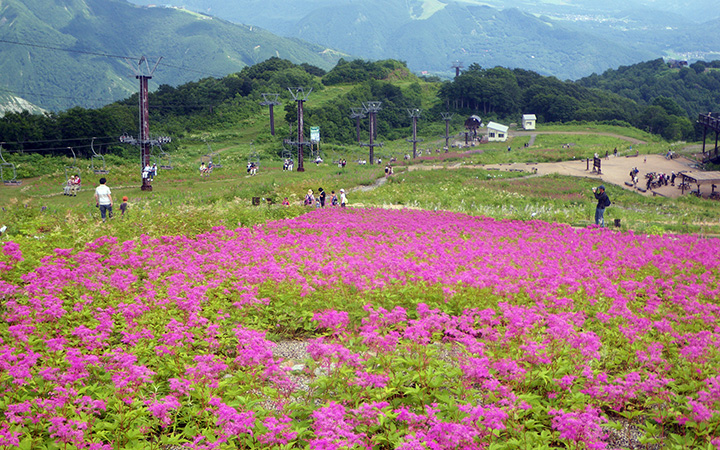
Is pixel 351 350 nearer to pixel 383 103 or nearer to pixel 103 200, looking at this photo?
pixel 103 200

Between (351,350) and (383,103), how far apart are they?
4972 inches

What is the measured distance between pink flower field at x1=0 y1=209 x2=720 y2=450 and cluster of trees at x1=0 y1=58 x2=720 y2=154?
214ft

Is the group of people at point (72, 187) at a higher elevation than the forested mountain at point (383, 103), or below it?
below

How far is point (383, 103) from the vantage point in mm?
131250

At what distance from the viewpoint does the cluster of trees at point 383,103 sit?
9628cm

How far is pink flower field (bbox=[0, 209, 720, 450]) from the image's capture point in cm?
670

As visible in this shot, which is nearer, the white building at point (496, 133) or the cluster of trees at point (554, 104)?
the white building at point (496, 133)

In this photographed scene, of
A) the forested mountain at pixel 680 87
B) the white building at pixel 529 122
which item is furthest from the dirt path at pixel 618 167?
the forested mountain at pixel 680 87

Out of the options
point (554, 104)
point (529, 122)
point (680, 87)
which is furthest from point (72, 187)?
point (680, 87)

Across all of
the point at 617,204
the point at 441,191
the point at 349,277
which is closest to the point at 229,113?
the point at 441,191

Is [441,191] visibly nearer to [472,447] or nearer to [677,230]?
[677,230]

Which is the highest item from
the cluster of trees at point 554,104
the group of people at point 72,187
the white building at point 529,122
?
the cluster of trees at point 554,104

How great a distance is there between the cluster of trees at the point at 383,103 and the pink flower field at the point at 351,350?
2565 inches

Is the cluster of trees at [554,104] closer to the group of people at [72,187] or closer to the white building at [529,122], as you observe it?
the white building at [529,122]
